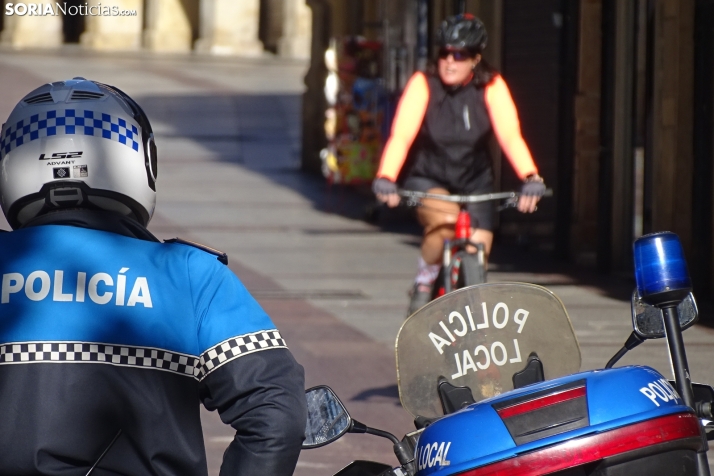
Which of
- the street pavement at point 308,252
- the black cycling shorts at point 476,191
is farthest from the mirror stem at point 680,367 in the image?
the black cycling shorts at point 476,191

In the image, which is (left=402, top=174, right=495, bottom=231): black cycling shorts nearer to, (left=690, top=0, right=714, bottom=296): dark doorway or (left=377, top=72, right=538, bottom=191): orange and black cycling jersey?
(left=377, top=72, right=538, bottom=191): orange and black cycling jersey

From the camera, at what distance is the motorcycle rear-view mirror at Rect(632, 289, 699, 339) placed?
100.0 inches

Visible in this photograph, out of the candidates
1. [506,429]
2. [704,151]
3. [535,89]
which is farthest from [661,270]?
[535,89]

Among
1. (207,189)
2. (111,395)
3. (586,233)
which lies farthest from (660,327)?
(207,189)

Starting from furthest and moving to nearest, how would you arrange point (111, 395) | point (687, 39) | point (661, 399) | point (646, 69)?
Result: point (646, 69), point (687, 39), point (661, 399), point (111, 395)

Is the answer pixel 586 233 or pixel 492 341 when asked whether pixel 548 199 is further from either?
pixel 492 341

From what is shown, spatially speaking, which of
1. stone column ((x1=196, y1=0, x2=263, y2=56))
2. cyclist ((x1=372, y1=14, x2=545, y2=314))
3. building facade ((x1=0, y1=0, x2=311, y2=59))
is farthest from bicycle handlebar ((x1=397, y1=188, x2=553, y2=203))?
stone column ((x1=196, y1=0, x2=263, y2=56))

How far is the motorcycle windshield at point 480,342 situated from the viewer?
2.83 metres

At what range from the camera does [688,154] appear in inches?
390

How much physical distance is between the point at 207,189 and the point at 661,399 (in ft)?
46.6

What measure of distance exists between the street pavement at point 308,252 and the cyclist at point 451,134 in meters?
0.91

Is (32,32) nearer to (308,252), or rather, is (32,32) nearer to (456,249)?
(308,252)

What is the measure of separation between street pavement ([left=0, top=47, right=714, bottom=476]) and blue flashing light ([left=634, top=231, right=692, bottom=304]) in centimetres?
296

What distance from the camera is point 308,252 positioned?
39.5ft
